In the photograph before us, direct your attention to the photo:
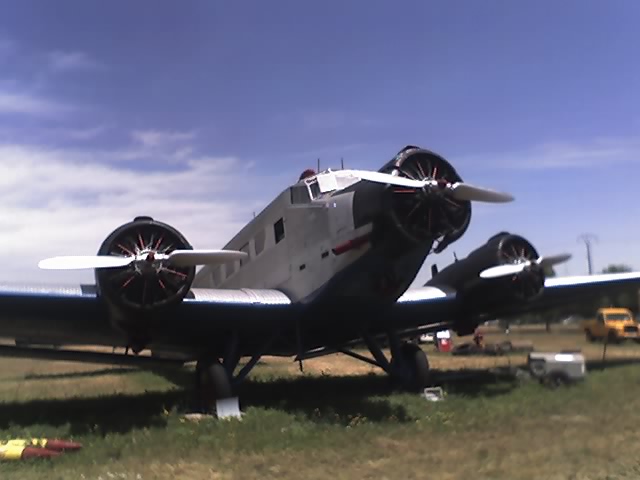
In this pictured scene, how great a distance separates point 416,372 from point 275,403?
3067 mm

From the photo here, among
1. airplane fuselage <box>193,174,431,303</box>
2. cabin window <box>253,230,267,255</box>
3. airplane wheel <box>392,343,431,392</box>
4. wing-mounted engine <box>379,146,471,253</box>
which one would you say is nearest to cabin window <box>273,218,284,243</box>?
airplane fuselage <box>193,174,431,303</box>

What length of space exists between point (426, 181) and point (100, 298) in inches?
219

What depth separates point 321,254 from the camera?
11.9 meters

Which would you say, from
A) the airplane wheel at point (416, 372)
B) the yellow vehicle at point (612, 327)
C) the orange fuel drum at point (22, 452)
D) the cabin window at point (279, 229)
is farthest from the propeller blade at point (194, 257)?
the yellow vehicle at point (612, 327)

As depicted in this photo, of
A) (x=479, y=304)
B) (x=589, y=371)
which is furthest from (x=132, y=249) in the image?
(x=589, y=371)

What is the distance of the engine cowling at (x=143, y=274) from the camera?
32.3 ft

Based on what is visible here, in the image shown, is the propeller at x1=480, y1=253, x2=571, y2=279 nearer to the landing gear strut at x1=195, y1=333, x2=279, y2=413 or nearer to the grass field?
the grass field

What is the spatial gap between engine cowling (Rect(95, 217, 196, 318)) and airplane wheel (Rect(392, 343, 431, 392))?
5582 mm

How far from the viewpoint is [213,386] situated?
37.1ft

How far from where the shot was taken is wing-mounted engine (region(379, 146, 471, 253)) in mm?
9914

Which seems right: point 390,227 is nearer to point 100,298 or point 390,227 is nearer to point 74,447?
point 100,298

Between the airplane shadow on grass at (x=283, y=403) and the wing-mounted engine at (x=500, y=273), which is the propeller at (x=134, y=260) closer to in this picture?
the airplane shadow on grass at (x=283, y=403)

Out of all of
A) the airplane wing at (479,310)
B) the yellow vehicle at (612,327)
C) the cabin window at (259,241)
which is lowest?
the yellow vehicle at (612,327)

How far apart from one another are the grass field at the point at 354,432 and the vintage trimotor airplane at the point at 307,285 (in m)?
1.15
